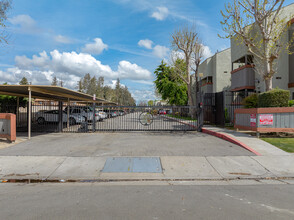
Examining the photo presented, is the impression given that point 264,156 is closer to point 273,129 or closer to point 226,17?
point 273,129

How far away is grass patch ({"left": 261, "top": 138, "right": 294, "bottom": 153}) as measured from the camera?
25.3 feet

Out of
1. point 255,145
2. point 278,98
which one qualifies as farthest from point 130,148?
point 278,98

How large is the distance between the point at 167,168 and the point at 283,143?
5827 mm

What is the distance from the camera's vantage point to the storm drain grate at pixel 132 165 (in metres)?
5.84

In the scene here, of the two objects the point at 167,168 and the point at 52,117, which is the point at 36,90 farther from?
the point at 167,168

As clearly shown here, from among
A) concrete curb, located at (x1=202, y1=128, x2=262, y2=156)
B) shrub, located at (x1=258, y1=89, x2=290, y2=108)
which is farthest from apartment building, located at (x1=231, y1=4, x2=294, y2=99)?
concrete curb, located at (x1=202, y1=128, x2=262, y2=156)

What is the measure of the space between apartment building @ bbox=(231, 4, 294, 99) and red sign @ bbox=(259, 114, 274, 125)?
15.4ft

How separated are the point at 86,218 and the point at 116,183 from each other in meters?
1.79

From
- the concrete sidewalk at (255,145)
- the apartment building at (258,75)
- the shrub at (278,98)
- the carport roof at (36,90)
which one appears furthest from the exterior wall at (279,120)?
the carport roof at (36,90)

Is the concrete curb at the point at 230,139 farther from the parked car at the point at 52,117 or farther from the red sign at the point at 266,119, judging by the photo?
the parked car at the point at 52,117

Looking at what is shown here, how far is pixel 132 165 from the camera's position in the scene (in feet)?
20.5

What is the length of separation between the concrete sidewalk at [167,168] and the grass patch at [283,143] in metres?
0.80

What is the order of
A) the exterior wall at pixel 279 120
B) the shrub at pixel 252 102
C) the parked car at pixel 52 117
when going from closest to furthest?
the exterior wall at pixel 279 120 < the shrub at pixel 252 102 < the parked car at pixel 52 117

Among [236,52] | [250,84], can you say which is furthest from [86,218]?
[236,52]
